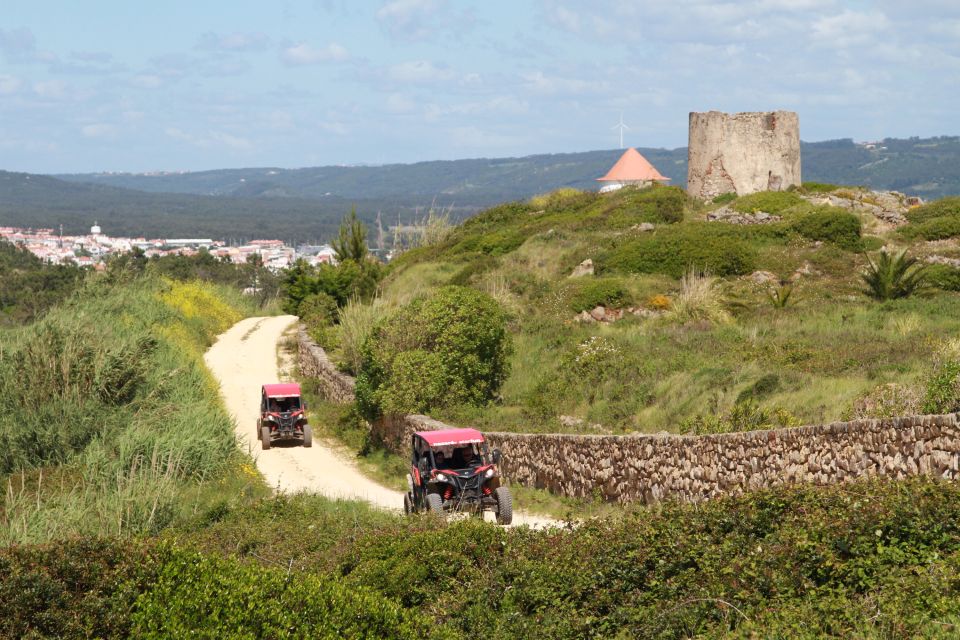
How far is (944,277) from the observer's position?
25.0 m

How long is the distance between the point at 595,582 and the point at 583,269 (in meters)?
24.7

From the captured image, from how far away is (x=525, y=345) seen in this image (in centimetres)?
2438

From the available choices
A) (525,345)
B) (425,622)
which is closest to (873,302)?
(525,345)

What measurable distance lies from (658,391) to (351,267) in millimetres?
24634

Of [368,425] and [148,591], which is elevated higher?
[148,591]

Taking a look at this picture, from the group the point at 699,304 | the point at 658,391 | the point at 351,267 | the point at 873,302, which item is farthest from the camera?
the point at 351,267

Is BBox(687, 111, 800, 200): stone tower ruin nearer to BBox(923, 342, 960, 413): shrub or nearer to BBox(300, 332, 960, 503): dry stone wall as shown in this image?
BBox(300, 332, 960, 503): dry stone wall

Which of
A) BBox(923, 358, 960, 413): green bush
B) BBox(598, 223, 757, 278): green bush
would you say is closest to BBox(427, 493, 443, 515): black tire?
BBox(923, 358, 960, 413): green bush

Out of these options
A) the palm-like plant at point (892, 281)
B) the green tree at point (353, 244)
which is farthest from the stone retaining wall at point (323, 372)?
the palm-like plant at point (892, 281)

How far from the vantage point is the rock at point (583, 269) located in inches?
1303

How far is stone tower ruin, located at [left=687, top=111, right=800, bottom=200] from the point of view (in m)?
41.1

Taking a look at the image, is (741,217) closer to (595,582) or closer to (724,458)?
(724,458)

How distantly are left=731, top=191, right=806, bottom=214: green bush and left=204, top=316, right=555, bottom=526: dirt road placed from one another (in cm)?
1738

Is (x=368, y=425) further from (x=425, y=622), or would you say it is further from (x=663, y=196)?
(x=663, y=196)
